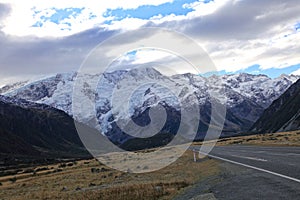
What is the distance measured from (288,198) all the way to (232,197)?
259 cm

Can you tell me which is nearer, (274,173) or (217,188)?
(217,188)

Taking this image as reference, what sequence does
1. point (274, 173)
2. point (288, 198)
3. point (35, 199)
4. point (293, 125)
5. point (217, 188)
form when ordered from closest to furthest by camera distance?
point (288, 198) < point (217, 188) < point (274, 173) < point (35, 199) < point (293, 125)

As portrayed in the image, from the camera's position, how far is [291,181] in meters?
16.8

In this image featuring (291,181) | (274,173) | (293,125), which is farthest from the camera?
(293,125)

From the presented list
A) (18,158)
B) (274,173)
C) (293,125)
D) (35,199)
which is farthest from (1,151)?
(274,173)

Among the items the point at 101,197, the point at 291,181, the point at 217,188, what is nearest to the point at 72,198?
the point at 101,197

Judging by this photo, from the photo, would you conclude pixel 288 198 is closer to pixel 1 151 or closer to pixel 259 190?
pixel 259 190

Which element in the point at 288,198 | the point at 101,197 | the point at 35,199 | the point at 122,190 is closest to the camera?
the point at 288,198

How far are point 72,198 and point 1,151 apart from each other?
18757 cm

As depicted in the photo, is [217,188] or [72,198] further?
[72,198]

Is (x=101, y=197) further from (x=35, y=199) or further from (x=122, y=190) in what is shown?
(x=35, y=199)

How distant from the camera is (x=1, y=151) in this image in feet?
655

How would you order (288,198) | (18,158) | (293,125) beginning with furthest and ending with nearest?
(18,158), (293,125), (288,198)

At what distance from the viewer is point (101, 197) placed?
2252 cm
